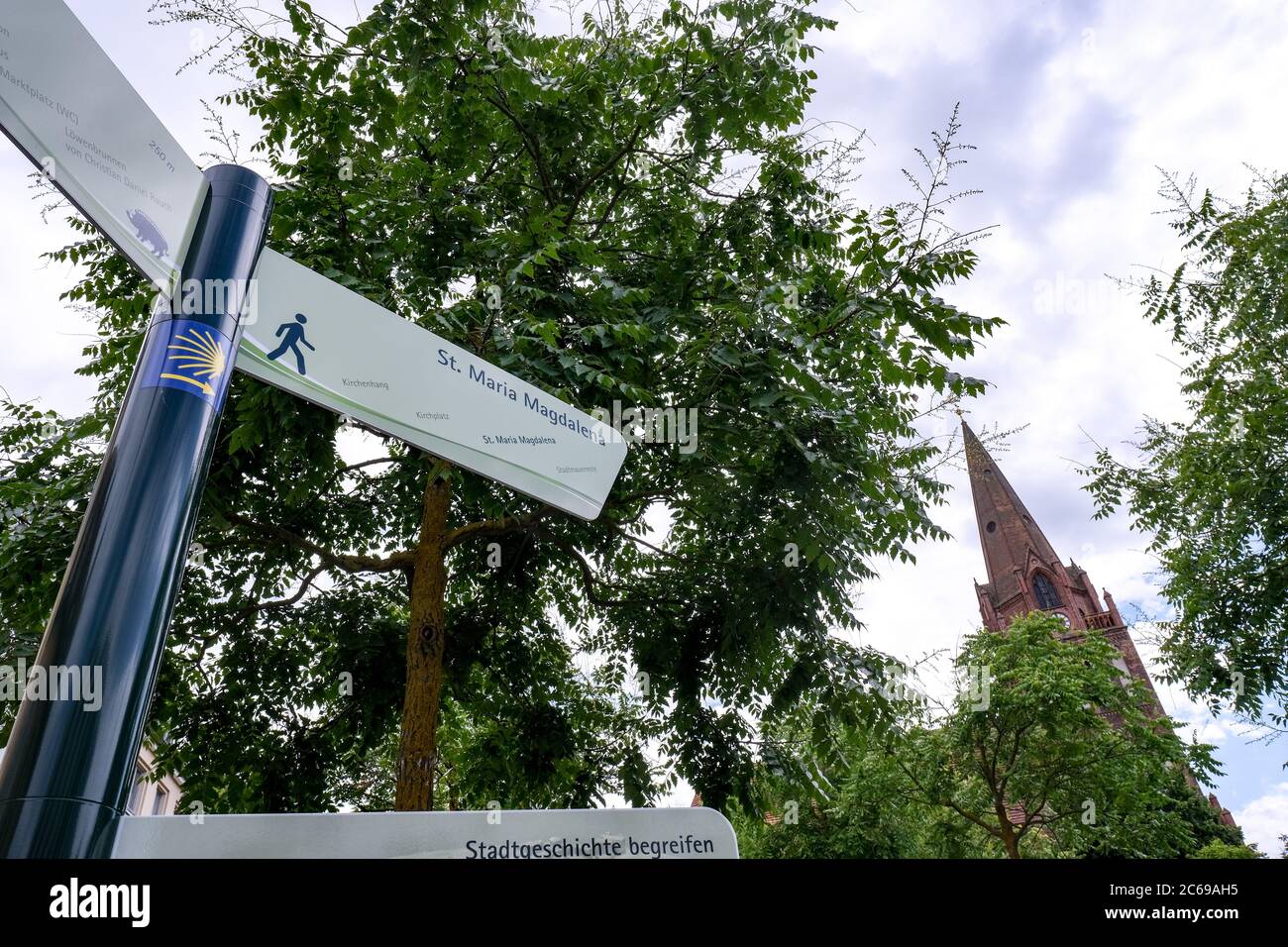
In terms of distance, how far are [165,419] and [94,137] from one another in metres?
0.58

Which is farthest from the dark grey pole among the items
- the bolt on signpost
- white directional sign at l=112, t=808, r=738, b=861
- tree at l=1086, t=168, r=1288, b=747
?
tree at l=1086, t=168, r=1288, b=747

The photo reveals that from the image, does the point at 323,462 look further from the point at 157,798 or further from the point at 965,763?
the point at 157,798

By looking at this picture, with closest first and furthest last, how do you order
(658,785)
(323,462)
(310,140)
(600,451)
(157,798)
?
(600,451) < (323,462) < (310,140) < (658,785) < (157,798)

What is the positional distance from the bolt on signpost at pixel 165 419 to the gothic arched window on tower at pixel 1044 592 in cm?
6568

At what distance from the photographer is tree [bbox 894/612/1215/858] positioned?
50.8ft

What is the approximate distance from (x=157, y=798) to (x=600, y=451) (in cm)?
3219

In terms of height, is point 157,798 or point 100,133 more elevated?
point 157,798

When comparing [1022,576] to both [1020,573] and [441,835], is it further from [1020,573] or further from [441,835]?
[441,835]

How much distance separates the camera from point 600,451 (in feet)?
9.53

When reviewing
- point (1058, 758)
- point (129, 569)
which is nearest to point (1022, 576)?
point (1058, 758)

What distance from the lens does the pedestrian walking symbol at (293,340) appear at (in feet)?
7.23

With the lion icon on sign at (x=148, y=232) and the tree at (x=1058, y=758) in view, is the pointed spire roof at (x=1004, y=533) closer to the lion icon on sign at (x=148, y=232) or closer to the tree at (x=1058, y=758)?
the tree at (x=1058, y=758)

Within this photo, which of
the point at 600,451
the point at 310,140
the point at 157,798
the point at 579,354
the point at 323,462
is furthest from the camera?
the point at 157,798
